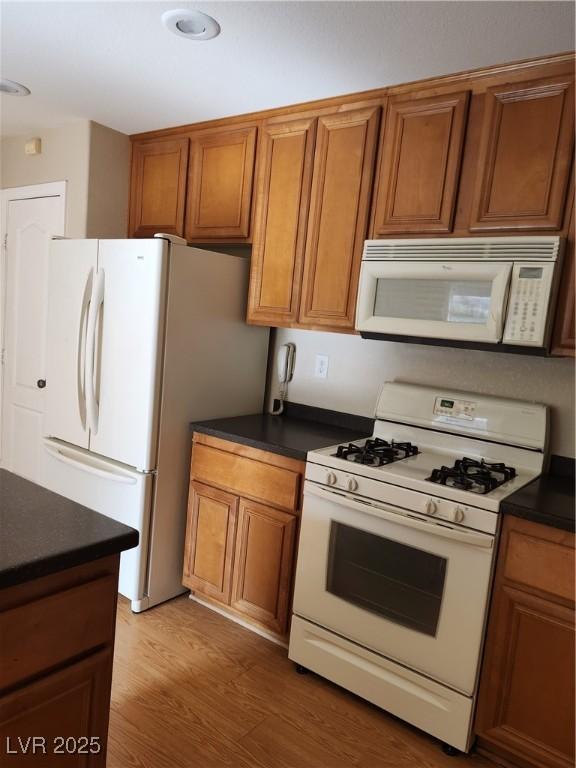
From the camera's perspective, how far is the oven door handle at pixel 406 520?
68.1 inches

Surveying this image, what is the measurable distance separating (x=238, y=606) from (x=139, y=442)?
87 cm

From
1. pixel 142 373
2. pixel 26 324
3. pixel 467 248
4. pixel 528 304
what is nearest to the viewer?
pixel 528 304

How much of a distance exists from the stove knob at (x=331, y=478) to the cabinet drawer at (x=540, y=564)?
631 mm

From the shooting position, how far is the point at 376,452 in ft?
6.98

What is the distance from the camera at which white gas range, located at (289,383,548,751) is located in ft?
5.84

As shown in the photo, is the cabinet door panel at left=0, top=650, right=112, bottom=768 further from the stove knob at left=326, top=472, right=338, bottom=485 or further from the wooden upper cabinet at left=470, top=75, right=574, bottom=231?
the wooden upper cabinet at left=470, top=75, right=574, bottom=231

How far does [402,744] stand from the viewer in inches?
74.5

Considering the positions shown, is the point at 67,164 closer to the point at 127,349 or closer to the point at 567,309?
the point at 127,349

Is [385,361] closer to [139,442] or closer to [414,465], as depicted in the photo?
[414,465]

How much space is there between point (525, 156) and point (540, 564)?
139 centimetres

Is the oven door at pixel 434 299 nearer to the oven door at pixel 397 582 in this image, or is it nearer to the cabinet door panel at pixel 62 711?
the oven door at pixel 397 582

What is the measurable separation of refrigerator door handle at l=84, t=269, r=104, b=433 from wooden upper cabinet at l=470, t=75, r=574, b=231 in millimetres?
1686

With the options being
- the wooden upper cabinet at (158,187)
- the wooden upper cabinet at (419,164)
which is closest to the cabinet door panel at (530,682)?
the wooden upper cabinet at (419,164)

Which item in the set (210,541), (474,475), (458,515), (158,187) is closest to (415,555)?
(458,515)
